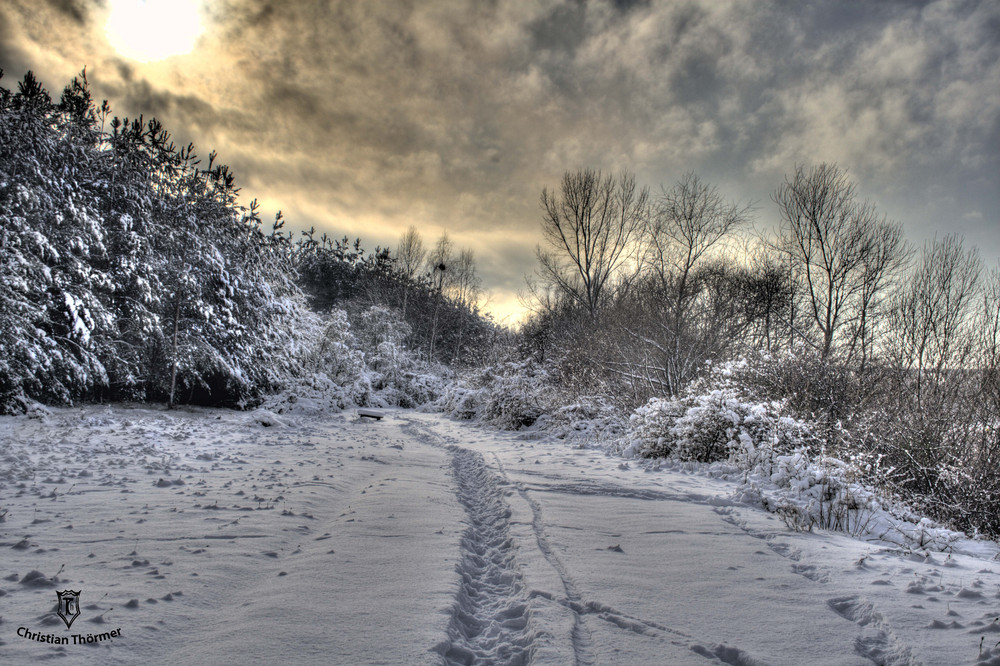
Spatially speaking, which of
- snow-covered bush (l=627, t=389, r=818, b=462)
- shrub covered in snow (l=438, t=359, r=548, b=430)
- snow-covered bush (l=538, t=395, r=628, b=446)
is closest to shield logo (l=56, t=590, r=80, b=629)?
snow-covered bush (l=627, t=389, r=818, b=462)

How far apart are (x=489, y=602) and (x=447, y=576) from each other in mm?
394

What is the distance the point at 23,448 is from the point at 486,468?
6849 mm

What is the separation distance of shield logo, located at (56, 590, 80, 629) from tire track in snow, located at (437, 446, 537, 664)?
1.90 m

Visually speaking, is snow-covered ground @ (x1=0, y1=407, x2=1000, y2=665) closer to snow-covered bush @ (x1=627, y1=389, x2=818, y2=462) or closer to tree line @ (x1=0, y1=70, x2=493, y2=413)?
snow-covered bush @ (x1=627, y1=389, x2=818, y2=462)

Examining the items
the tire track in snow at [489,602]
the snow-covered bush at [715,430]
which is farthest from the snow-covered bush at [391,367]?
the tire track in snow at [489,602]

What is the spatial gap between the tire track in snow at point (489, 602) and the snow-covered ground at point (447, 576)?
0.01 m

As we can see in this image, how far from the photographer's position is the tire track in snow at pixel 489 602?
89.4 inches

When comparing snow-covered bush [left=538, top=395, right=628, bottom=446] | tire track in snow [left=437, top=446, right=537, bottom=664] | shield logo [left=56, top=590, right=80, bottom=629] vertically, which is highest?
snow-covered bush [left=538, top=395, right=628, bottom=446]

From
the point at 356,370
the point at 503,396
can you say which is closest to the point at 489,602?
the point at 503,396

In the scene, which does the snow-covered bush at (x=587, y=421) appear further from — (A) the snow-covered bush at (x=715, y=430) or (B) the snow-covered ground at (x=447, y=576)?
(B) the snow-covered ground at (x=447, y=576)

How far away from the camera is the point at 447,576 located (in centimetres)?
310

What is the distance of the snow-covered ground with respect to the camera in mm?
2227

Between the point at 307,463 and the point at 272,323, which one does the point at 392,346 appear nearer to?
the point at 272,323

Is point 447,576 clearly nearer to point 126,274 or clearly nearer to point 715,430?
point 715,430
